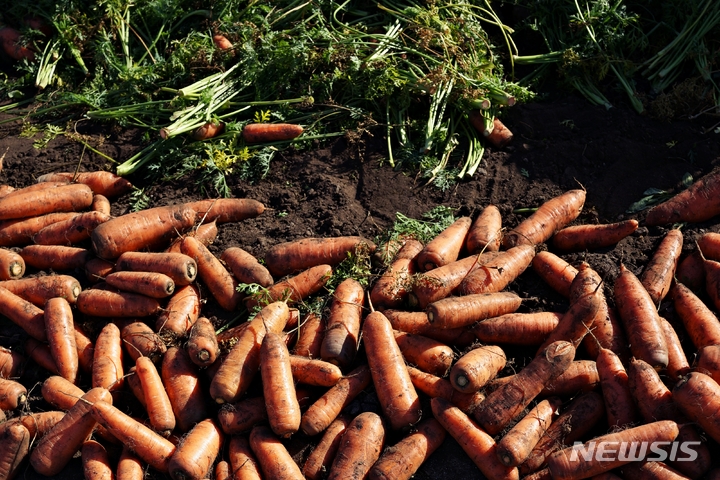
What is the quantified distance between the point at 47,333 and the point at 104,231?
36.7 inches

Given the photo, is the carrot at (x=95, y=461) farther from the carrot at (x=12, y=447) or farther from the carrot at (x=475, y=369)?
the carrot at (x=475, y=369)

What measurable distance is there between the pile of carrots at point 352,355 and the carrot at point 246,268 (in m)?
0.01

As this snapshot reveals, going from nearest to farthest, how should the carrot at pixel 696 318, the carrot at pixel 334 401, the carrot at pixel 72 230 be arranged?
the carrot at pixel 334 401 → the carrot at pixel 696 318 → the carrot at pixel 72 230

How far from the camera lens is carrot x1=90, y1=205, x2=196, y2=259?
531cm

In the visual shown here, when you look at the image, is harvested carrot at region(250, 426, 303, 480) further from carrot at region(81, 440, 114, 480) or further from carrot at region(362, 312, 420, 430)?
carrot at region(81, 440, 114, 480)

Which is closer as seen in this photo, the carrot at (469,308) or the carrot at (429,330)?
the carrot at (469,308)

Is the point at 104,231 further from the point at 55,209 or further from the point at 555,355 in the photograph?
the point at 555,355

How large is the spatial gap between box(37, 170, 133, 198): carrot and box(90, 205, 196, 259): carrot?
0.79 meters

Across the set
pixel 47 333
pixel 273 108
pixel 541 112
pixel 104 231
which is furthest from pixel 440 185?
pixel 47 333

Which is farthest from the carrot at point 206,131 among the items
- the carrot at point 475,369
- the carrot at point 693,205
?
the carrot at point 693,205

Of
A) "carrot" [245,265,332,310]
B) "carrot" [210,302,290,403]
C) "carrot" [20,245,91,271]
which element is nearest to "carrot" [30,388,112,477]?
"carrot" [210,302,290,403]

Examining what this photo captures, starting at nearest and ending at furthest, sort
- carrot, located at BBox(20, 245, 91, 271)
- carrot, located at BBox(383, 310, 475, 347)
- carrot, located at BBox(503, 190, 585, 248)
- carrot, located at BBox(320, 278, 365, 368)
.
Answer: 1. carrot, located at BBox(320, 278, 365, 368)
2. carrot, located at BBox(383, 310, 475, 347)
3. carrot, located at BBox(503, 190, 585, 248)
4. carrot, located at BBox(20, 245, 91, 271)

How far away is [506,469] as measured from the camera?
154 inches

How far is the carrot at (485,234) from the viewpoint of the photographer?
520cm
